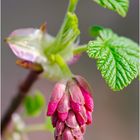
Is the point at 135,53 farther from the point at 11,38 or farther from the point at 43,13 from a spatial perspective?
the point at 43,13

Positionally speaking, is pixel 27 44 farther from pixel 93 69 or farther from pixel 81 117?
pixel 93 69

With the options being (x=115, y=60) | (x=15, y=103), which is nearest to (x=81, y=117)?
(x=115, y=60)

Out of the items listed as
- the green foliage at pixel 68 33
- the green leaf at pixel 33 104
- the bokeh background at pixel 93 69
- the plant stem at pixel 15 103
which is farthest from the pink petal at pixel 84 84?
the bokeh background at pixel 93 69

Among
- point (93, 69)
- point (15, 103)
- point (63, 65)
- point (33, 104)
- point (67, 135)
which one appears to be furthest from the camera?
point (93, 69)

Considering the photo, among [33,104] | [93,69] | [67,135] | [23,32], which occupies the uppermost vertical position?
[23,32]

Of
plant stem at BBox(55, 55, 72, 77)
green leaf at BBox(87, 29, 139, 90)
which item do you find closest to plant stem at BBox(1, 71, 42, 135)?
plant stem at BBox(55, 55, 72, 77)

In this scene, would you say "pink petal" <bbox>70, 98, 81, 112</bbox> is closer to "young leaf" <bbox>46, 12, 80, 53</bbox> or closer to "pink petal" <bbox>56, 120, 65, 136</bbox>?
"pink petal" <bbox>56, 120, 65, 136</bbox>

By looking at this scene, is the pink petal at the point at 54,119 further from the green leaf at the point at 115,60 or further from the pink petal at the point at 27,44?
the pink petal at the point at 27,44
